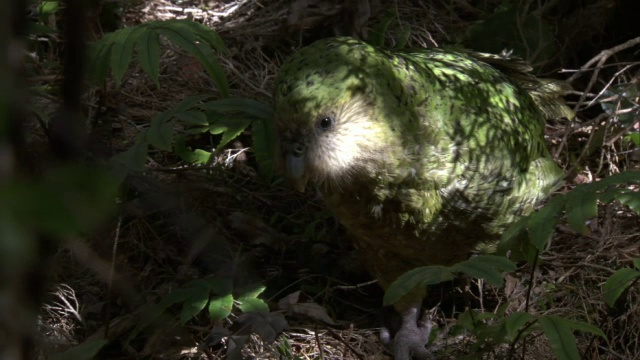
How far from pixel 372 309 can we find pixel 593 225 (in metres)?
1.25

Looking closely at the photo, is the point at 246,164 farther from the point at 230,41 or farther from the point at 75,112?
the point at 75,112

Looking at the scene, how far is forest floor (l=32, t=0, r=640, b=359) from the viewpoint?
11.7ft

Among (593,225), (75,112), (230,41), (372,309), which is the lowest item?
(372,309)

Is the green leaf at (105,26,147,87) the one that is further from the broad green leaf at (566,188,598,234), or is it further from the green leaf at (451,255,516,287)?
the broad green leaf at (566,188,598,234)

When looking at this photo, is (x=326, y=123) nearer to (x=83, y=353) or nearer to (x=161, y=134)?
(x=161, y=134)

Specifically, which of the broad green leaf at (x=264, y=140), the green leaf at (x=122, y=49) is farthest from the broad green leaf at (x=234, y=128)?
the green leaf at (x=122, y=49)

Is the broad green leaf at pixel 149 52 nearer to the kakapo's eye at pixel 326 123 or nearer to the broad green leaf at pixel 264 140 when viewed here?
the broad green leaf at pixel 264 140

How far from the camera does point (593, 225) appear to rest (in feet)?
14.4

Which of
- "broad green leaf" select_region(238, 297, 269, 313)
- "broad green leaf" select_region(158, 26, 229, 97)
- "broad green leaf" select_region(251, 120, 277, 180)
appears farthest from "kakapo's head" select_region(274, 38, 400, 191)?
"broad green leaf" select_region(238, 297, 269, 313)

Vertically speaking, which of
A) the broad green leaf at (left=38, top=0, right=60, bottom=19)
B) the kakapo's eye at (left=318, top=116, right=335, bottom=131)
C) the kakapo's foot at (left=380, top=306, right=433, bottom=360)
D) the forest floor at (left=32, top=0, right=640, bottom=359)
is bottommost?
the kakapo's foot at (left=380, top=306, right=433, bottom=360)

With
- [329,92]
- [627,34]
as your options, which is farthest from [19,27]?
[627,34]

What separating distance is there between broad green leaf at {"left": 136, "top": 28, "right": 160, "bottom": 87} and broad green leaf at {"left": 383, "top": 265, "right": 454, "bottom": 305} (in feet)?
4.00

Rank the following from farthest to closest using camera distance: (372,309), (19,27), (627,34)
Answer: (627,34) < (372,309) < (19,27)

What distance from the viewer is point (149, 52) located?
10.3 feet
